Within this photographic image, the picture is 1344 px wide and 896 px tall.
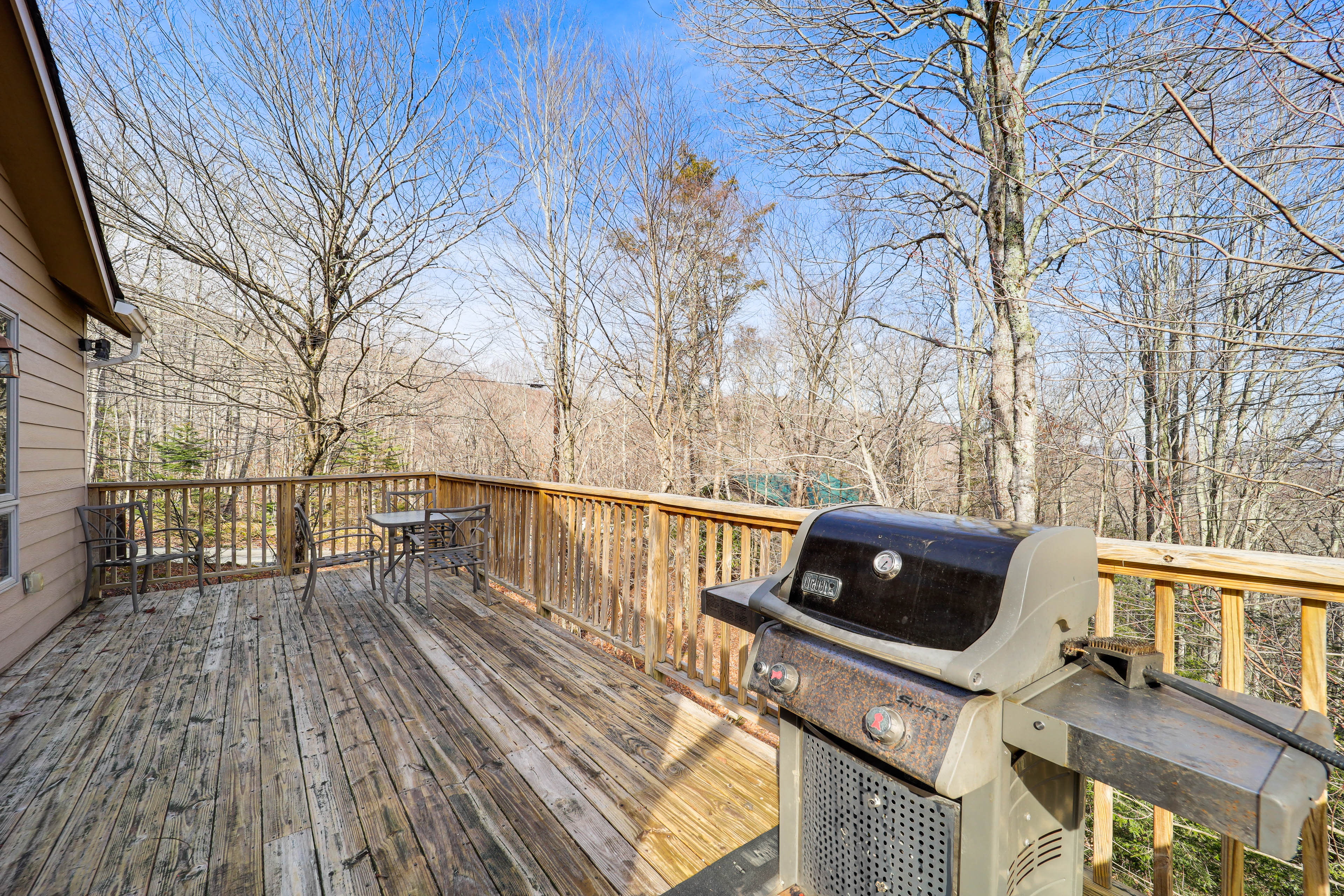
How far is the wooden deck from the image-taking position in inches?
66.7

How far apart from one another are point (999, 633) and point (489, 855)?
167 centimetres

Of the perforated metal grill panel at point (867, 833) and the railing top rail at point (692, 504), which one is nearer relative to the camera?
the perforated metal grill panel at point (867, 833)

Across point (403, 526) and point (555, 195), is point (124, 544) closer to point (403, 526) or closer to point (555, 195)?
point (403, 526)

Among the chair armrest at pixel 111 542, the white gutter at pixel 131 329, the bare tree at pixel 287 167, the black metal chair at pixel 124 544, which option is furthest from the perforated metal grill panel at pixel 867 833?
the bare tree at pixel 287 167

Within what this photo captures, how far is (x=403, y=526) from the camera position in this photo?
4363 millimetres

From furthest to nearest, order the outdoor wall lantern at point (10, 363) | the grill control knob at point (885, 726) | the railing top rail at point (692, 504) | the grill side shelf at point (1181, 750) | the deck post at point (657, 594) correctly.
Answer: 1. the deck post at point (657, 594)
2. the outdoor wall lantern at point (10, 363)
3. the railing top rail at point (692, 504)
4. the grill control knob at point (885, 726)
5. the grill side shelf at point (1181, 750)

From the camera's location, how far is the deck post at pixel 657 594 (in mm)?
2920

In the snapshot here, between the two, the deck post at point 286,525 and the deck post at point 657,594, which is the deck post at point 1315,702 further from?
the deck post at point 286,525

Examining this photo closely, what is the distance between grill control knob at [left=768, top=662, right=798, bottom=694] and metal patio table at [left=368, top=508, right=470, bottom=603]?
3.22 metres

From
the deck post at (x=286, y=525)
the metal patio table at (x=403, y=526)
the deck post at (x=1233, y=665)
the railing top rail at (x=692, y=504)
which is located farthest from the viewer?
the deck post at (x=286, y=525)

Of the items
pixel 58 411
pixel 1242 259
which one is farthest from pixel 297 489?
pixel 1242 259

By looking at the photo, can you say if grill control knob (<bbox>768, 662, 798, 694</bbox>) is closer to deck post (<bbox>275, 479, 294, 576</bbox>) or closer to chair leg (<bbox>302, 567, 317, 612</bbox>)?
chair leg (<bbox>302, 567, 317, 612</bbox>)

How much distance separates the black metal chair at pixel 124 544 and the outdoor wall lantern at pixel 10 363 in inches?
50.6

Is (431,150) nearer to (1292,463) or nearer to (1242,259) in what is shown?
(1242,259)
